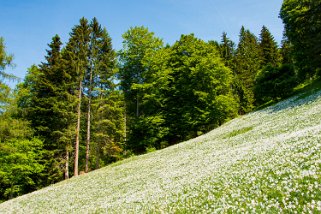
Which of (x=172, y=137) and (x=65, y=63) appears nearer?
(x=65, y=63)

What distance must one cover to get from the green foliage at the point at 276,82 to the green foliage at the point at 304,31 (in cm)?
173

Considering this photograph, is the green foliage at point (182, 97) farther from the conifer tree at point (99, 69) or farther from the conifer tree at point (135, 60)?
the conifer tree at point (99, 69)

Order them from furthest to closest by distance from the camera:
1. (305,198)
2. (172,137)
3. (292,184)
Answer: (172,137) < (292,184) < (305,198)

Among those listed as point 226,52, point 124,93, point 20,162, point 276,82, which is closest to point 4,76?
point 20,162

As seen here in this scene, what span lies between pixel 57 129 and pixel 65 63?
32.8 feet

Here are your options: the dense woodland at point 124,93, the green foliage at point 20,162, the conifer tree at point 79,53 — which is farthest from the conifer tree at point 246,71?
the green foliage at point 20,162

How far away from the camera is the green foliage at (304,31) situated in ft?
120

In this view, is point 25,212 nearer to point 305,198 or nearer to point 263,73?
point 305,198

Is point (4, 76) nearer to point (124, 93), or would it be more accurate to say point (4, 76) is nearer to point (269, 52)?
point (124, 93)

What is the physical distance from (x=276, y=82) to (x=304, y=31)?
337 inches

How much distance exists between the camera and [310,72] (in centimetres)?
4141

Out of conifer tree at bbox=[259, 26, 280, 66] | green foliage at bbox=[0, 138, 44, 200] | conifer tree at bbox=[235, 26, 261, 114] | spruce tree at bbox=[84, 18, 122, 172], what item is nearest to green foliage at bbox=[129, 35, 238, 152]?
spruce tree at bbox=[84, 18, 122, 172]

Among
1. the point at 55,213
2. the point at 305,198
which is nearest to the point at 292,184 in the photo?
the point at 305,198

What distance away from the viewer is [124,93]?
51.8 m
